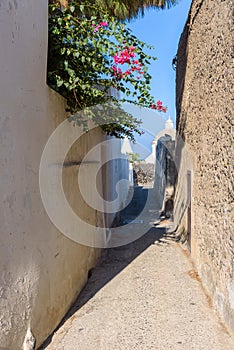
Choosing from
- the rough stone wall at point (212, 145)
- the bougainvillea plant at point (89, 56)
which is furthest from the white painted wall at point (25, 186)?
the rough stone wall at point (212, 145)

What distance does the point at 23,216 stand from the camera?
3096mm

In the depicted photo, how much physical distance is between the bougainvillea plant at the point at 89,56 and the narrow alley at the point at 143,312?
2963 millimetres

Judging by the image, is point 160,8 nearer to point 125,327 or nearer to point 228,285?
point 228,285

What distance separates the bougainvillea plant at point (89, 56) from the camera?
13.4ft

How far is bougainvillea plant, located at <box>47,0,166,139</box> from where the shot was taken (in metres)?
4.07

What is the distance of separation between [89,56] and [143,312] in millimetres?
3753

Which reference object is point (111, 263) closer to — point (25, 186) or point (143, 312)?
point (143, 312)

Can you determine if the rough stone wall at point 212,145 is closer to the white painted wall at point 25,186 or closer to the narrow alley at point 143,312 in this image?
the narrow alley at point 143,312

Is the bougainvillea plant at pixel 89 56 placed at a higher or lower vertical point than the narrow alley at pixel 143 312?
higher

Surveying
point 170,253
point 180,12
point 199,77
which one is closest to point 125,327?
point 170,253

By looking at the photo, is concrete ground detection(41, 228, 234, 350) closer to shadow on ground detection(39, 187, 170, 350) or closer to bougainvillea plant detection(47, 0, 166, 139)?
shadow on ground detection(39, 187, 170, 350)

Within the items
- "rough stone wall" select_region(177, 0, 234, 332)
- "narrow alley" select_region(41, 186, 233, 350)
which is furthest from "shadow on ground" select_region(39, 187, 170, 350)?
"rough stone wall" select_region(177, 0, 234, 332)

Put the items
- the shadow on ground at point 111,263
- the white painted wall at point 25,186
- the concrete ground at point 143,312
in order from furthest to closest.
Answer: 1. the shadow on ground at point 111,263
2. the concrete ground at point 143,312
3. the white painted wall at point 25,186

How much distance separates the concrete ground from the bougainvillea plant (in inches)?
117
